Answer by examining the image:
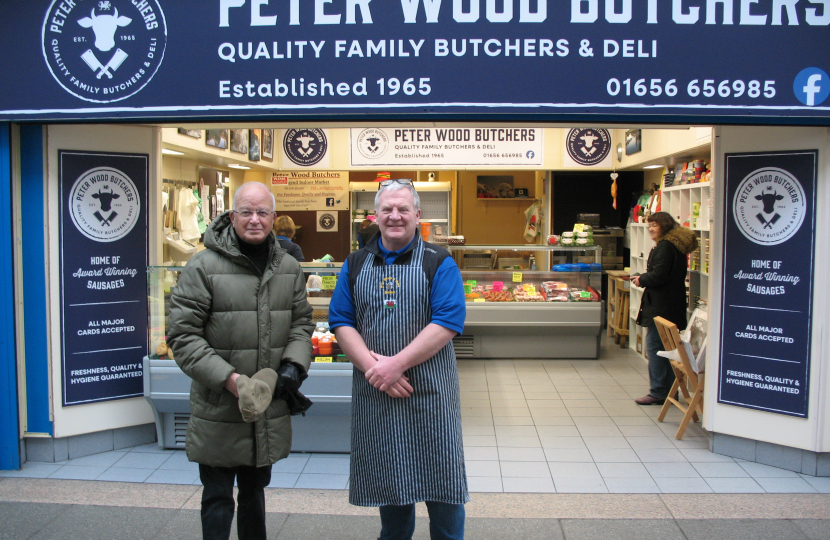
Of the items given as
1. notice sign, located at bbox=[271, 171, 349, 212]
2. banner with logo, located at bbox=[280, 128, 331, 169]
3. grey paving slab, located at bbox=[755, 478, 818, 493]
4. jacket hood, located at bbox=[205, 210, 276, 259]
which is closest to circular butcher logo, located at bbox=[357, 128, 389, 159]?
banner with logo, located at bbox=[280, 128, 331, 169]

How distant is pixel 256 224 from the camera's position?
2.56m

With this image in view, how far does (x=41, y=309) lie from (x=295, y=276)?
2.16m

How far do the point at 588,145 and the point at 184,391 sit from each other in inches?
212

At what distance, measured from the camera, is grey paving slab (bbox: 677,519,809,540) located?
3.12m

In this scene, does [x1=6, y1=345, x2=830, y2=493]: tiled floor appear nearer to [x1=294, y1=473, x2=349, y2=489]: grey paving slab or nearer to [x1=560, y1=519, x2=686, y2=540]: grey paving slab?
[x1=294, y1=473, x2=349, y2=489]: grey paving slab

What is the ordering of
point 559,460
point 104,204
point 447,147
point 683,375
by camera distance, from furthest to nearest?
point 447,147
point 683,375
point 559,460
point 104,204

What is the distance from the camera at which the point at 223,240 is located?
8.50 ft

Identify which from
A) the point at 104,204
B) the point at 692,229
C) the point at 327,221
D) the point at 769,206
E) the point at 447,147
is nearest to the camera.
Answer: the point at 769,206

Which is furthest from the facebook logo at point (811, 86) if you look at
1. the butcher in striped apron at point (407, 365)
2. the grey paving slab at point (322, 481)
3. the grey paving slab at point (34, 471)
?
the grey paving slab at point (34, 471)

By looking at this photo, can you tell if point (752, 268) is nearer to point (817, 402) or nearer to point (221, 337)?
point (817, 402)

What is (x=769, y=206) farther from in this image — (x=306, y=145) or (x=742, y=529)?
(x=306, y=145)

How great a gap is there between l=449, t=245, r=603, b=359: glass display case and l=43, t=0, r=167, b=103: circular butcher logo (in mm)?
4283

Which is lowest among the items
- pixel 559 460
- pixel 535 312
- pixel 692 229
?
pixel 559 460

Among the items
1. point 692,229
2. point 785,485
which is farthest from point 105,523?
point 692,229
